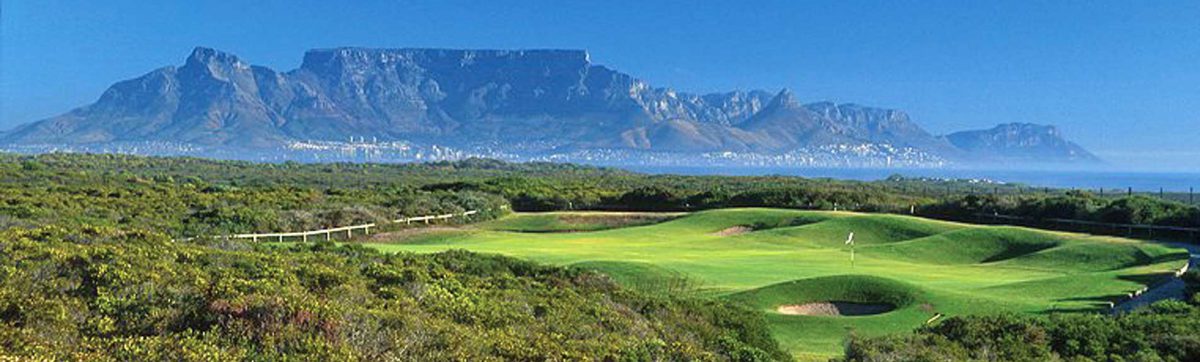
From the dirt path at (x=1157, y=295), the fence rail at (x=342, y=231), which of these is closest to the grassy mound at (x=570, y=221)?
the fence rail at (x=342, y=231)

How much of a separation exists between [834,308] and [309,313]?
55.8 ft

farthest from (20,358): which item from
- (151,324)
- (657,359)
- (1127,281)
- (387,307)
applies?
(1127,281)

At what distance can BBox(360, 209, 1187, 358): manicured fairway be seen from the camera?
2292cm

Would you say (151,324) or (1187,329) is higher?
(151,324)

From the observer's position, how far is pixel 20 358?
7945 mm

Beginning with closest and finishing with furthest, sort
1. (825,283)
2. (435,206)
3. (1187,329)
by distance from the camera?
1. (1187,329)
2. (825,283)
3. (435,206)

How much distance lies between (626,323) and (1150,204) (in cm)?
4130

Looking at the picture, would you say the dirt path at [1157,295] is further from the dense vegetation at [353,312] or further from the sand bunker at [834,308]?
the sand bunker at [834,308]

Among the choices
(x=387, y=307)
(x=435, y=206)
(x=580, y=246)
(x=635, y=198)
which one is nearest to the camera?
(x=387, y=307)

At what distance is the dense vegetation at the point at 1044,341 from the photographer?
14586mm

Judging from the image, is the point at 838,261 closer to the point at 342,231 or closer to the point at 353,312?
the point at 342,231

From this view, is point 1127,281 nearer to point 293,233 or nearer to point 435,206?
point 293,233

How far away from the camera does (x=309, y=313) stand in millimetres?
10500

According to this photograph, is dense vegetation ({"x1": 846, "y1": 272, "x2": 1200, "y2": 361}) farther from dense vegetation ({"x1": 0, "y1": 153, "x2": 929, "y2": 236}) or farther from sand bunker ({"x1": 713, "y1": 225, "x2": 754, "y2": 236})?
sand bunker ({"x1": 713, "y1": 225, "x2": 754, "y2": 236})
